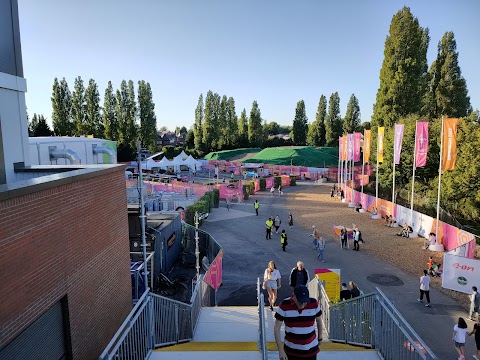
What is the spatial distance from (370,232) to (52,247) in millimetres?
20731

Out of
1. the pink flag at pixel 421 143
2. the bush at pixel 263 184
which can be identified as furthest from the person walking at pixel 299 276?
the bush at pixel 263 184

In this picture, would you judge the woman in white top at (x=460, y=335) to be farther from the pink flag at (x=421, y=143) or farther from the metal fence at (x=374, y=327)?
the pink flag at (x=421, y=143)

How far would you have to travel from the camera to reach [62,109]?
7119cm

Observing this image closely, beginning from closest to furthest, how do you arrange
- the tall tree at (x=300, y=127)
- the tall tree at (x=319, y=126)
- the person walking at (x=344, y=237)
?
the person walking at (x=344, y=237) → the tall tree at (x=319, y=126) → the tall tree at (x=300, y=127)

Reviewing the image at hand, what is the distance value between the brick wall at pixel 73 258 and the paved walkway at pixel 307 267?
6.35 m

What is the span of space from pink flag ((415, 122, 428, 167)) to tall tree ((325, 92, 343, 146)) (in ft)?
205

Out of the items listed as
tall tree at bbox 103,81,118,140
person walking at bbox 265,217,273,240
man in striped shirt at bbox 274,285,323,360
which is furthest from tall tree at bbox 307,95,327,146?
man in striped shirt at bbox 274,285,323,360

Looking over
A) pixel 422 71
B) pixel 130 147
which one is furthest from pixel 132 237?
pixel 130 147

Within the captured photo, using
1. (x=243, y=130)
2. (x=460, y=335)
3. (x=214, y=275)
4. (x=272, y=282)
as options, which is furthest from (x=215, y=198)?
(x=243, y=130)

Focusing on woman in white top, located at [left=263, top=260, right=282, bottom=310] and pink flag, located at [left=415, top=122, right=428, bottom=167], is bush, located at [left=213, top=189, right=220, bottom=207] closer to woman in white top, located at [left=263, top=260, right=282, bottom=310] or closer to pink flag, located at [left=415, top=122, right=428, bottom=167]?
pink flag, located at [left=415, top=122, right=428, bottom=167]

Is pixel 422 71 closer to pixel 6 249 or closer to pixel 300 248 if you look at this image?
pixel 300 248

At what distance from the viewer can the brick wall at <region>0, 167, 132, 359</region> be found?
14.8ft

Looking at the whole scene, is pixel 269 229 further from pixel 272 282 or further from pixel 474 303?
pixel 474 303

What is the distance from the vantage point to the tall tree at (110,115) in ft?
239
